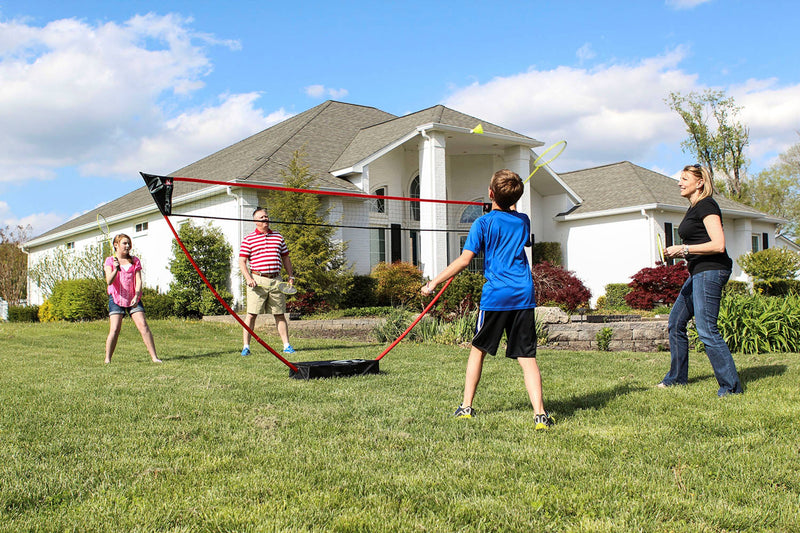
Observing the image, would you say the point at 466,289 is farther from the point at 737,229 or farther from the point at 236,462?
the point at 737,229

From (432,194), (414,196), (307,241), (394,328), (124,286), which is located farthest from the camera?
(414,196)

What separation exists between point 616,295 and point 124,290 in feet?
58.6

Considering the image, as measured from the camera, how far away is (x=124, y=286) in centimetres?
790

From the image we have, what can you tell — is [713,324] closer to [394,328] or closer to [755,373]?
[755,373]

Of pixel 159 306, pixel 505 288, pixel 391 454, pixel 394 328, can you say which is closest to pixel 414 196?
pixel 159 306

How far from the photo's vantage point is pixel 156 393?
17.4 ft

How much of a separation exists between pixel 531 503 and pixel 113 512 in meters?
1.83

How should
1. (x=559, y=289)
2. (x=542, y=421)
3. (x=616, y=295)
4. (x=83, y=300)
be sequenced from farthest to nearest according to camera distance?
(x=616, y=295), (x=83, y=300), (x=559, y=289), (x=542, y=421)

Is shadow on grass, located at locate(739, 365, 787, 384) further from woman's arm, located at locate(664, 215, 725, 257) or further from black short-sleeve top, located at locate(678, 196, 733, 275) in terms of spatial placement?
woman's arm, located at locate(664, 215, 725, 257)

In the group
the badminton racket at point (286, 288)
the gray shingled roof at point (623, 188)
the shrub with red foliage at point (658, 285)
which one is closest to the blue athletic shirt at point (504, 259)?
the badminton racket at point (286, 288)

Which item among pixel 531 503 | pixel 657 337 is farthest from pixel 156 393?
pixel 657 337

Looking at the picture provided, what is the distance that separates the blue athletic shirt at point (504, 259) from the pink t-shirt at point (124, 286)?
518 centimetres

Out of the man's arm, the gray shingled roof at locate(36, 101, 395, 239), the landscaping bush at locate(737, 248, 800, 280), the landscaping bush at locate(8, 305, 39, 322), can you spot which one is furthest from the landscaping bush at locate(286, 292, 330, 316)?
the landscaping bush at locate(737, 248, 800, 280)

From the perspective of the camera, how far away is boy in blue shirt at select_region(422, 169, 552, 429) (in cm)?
425
